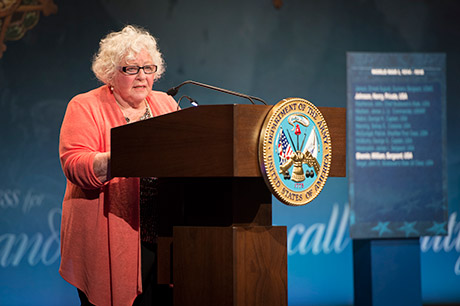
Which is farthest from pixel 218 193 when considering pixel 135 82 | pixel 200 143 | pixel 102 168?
pixel 135 82

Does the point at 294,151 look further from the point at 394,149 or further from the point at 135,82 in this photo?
the point at 394,149

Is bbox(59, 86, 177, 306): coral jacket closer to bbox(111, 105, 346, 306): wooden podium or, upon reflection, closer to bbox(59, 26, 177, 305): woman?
bbox(59, 26, 177, 305): woman

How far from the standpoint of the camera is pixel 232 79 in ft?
14.1

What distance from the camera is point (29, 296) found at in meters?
4.05

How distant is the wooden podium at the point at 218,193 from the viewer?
1.43m

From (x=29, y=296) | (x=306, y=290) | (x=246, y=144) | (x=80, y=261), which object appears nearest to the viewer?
(x=246, y=144)

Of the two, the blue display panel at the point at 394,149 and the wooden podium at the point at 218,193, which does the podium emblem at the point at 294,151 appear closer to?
the wooden podium at the point at 218,193

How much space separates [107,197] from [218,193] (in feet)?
1.70

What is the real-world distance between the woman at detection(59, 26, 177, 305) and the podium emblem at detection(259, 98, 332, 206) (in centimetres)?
61

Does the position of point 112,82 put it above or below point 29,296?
above

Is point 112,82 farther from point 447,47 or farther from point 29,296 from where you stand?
point 447,47

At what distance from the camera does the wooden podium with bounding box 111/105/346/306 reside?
1434mm

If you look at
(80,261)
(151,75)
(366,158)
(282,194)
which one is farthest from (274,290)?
(366,158)

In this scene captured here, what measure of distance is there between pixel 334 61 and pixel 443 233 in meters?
1.59
